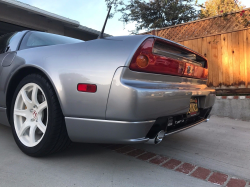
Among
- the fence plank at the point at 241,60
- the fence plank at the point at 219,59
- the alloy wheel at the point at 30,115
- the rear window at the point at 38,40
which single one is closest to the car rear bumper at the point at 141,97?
the alloy wheel at the point at 30,115

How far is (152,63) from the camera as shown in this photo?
1.65 meters

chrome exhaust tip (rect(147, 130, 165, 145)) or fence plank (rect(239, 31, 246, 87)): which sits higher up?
fence plank (rect(239, 31, 246, 87))

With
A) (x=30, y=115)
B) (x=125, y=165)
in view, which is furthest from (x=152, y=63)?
(x=30, y=115)

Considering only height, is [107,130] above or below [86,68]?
below

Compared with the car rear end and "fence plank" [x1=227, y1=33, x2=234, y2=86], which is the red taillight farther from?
"fence plank" [x1=227, y1=33, x2=234, y2=86]

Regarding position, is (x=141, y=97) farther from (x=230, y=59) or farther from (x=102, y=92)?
(x=230, y=59)

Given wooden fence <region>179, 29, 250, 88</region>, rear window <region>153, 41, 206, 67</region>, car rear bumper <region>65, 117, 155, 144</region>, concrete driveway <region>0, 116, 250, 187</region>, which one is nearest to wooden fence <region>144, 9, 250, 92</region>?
wooden fence <region>179, 29, 250, 88</region>

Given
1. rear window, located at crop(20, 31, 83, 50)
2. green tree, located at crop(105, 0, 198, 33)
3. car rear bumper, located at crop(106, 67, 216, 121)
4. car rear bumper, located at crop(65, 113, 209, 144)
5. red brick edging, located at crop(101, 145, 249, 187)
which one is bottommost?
red brick edging, located at crop(101, 145, 249, 187)

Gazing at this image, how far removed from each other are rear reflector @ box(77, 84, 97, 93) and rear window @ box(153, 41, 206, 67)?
601 mm

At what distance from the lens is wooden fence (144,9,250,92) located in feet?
15.3

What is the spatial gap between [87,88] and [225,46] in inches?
179

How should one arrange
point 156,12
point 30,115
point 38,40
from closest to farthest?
1. point 30,115
2. point 38,40
3. point 156,12

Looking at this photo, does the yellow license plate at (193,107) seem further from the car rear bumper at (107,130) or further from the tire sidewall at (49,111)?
the tire sidewall at (49,111)

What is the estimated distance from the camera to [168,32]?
6.18 m
